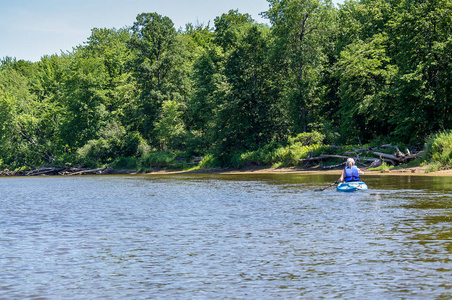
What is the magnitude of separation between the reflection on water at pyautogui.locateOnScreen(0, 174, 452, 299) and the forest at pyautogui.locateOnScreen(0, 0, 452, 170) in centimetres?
2197

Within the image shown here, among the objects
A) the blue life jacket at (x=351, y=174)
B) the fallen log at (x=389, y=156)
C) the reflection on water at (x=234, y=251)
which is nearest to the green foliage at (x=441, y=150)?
the fallen log at (x=389, y=156)

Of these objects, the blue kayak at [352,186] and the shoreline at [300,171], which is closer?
the blue kayak at [352,186]

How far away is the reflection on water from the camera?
27.0 ft

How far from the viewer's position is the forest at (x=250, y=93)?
40688 millimetres

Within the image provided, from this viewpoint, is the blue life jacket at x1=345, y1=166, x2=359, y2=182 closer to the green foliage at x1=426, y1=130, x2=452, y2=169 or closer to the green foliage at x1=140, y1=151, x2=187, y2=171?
the green foliage at x1=426, y1=130, x2=452, y2=169

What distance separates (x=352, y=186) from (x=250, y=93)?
34.1 m

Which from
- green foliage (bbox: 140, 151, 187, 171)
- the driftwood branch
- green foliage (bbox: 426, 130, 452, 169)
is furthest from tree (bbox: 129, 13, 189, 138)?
green foliage (bbox: 426, 130, 452, 169)

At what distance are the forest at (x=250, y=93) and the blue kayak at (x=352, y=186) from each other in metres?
12.5

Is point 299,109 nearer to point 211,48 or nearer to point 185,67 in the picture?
point 211,48

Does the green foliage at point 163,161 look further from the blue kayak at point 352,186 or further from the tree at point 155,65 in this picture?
→ the blue kayak at point 352,186

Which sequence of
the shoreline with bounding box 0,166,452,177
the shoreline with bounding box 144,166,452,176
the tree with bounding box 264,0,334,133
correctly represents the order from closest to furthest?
the shoreline with bounding box 144,166,452,176, the shoreline with bounding box 0,166,452,177, the tree with bounding box 264,0,334,133

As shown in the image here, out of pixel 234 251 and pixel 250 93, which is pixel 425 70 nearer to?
pixel 250 93

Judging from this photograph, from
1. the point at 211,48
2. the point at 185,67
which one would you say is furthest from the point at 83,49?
the point at 211,48

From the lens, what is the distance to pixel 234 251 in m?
11.1
